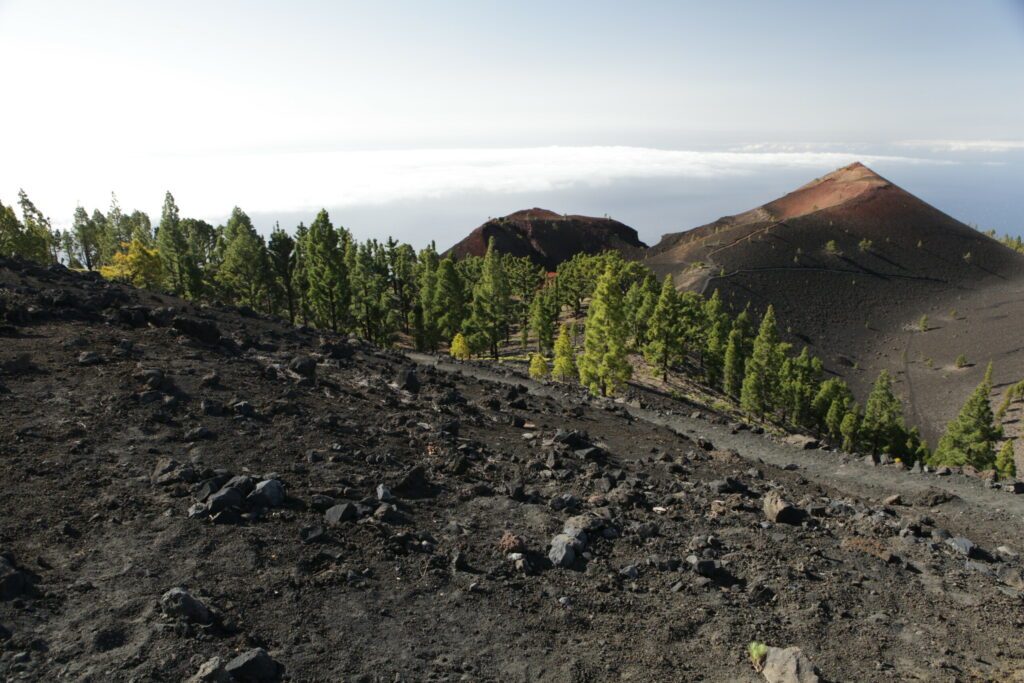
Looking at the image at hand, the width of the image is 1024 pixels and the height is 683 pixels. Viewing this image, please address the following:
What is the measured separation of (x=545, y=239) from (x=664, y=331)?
4474 inches

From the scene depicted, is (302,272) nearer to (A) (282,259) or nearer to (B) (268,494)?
(A) (282,259)

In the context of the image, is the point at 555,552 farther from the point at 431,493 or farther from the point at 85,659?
the point at 85,659

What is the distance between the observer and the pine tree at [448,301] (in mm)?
65562

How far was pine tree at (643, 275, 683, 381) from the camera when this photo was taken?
60.2 m

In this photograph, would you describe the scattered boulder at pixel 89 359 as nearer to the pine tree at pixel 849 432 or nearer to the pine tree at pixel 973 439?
the pine tree at pixel 849 432

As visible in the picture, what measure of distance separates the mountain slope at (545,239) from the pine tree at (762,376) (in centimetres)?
10285

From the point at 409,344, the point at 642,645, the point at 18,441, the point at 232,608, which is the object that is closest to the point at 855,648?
the point at 642,645

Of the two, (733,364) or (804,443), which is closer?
(804,443)

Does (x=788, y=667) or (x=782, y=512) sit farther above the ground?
(x=788, y=667)

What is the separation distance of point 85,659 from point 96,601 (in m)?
1.44

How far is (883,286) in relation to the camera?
109 meters

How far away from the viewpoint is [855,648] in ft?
35.0

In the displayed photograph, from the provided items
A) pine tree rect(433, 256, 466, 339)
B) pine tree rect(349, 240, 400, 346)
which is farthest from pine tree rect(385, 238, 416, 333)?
pine tree rect(433, 256, 466, 339)

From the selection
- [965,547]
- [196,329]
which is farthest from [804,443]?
[196,329]
